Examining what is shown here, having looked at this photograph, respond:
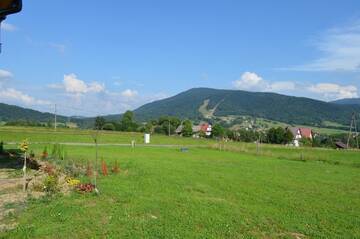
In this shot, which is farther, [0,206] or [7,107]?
[7,107]

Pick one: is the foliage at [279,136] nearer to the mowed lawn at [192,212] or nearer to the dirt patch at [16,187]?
the dirt patch at [16,187]

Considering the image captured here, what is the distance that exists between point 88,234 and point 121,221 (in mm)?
1311

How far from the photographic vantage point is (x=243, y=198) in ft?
49.9

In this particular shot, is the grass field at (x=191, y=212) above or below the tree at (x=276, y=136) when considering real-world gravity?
below

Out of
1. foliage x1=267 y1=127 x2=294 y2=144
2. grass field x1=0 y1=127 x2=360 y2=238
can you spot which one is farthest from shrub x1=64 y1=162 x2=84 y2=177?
foliage x1=267 y1=127 x2=294 y2=144

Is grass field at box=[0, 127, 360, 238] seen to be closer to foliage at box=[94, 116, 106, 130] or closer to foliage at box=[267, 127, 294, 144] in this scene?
foliage at box=[94, 116, 106, 130]

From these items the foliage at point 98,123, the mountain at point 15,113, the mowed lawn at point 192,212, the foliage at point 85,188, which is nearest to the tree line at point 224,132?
the mountain at point 15,113

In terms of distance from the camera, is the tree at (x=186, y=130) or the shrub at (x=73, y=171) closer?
the shrub at (x=73, y=171)

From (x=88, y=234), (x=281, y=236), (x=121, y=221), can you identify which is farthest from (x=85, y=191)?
(x=281, y=236)

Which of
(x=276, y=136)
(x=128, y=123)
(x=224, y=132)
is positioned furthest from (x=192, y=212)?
(x=224, y=132)

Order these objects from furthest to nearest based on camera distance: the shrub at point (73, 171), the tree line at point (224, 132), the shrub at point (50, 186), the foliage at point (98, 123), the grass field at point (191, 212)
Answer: the tree line at point (224, 132), the foliage at point (98, 123), the shrub at point (73, 171), the shrub at point (50, 186), the grass field at point (191, 212)

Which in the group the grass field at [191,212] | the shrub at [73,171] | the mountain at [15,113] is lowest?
the grass field at [191,212]

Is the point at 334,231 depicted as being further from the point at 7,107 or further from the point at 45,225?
the point at 7,107

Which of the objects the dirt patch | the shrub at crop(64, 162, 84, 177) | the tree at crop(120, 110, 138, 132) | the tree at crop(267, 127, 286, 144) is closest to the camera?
the dirt patch
